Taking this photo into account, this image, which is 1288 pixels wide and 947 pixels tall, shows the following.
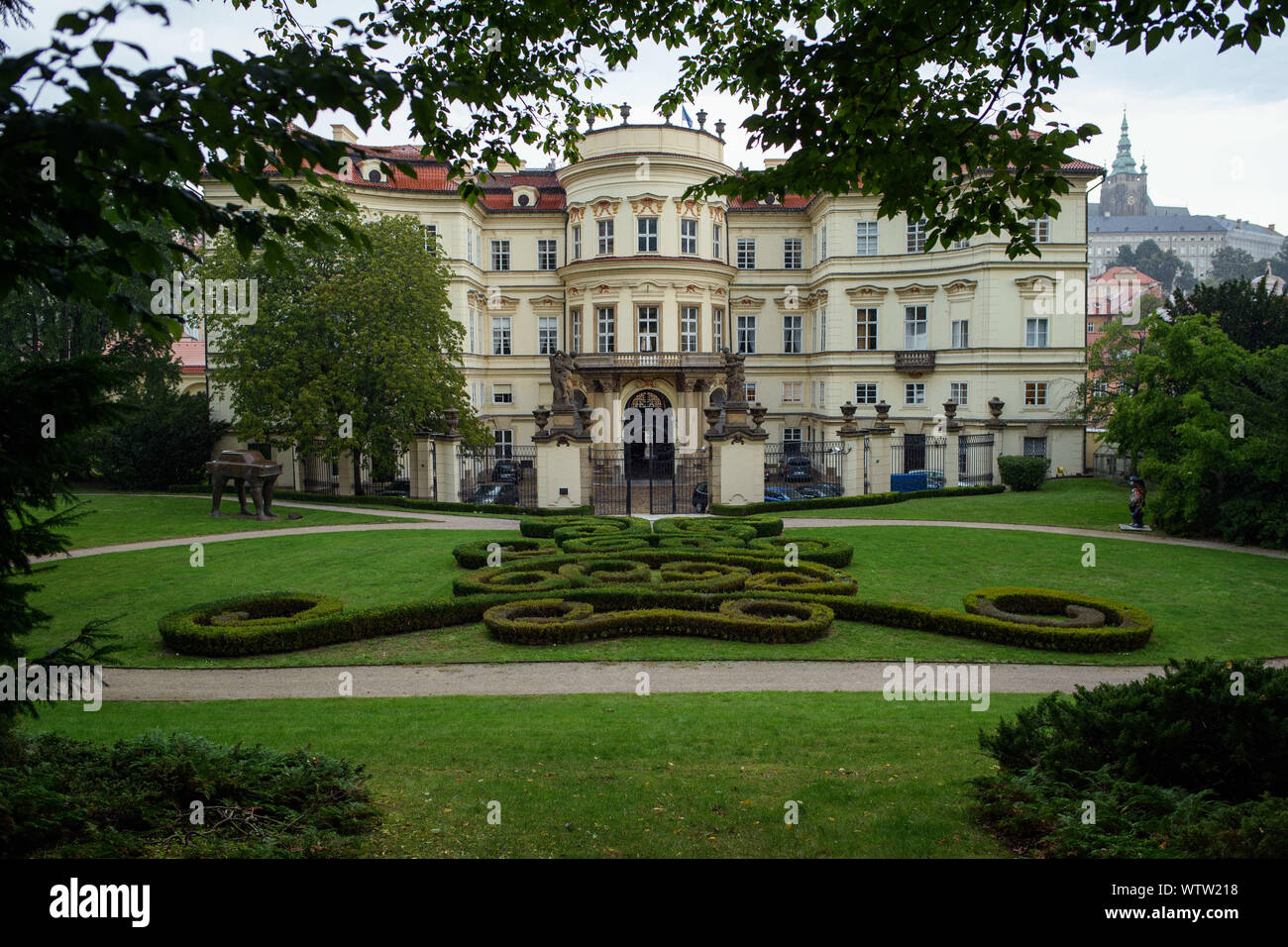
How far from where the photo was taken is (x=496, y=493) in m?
35.7

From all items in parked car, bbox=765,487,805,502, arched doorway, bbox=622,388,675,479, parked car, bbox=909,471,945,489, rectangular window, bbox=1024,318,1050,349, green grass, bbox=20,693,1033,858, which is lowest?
green grass, bbox=20,693,1033,858

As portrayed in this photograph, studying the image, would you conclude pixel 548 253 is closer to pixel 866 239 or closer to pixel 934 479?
pixel 866 239

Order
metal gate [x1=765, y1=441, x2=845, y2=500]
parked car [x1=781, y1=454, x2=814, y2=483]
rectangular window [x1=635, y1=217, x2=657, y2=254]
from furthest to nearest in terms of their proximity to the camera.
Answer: rectangular window [x1=635, y1=217, x2=657, y2=254] < parked car [x1=781, y1=454, x2=814, y2=483] < metal gate [x1=765, y1=441, x2=845, y2=500]

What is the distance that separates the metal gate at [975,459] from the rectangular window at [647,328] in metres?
16.8

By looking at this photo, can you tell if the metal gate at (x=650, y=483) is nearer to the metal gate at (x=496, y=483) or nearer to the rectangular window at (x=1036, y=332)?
the metal gate at (x=496, y=483)

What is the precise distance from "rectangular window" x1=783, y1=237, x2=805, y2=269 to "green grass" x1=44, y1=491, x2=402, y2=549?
1258 inches

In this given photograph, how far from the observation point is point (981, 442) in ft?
133

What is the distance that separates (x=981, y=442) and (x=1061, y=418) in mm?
6351

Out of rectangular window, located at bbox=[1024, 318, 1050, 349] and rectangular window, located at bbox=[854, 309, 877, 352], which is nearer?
rectangular window, located at bbox=[1024, 318, 1050, 349]

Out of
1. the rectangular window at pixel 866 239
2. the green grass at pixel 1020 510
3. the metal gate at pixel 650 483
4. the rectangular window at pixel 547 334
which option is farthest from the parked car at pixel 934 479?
the rectangular window at pixel 547 334

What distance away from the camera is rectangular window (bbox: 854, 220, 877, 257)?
156 feet

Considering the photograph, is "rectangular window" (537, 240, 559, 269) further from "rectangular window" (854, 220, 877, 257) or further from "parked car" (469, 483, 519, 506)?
"parked car" (469, 483, 519, 506)

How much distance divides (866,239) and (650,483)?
2513cm

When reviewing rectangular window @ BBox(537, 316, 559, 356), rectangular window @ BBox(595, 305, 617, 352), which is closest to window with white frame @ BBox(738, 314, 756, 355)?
rectangular window @ BBox(595, 305, 617, 352)
